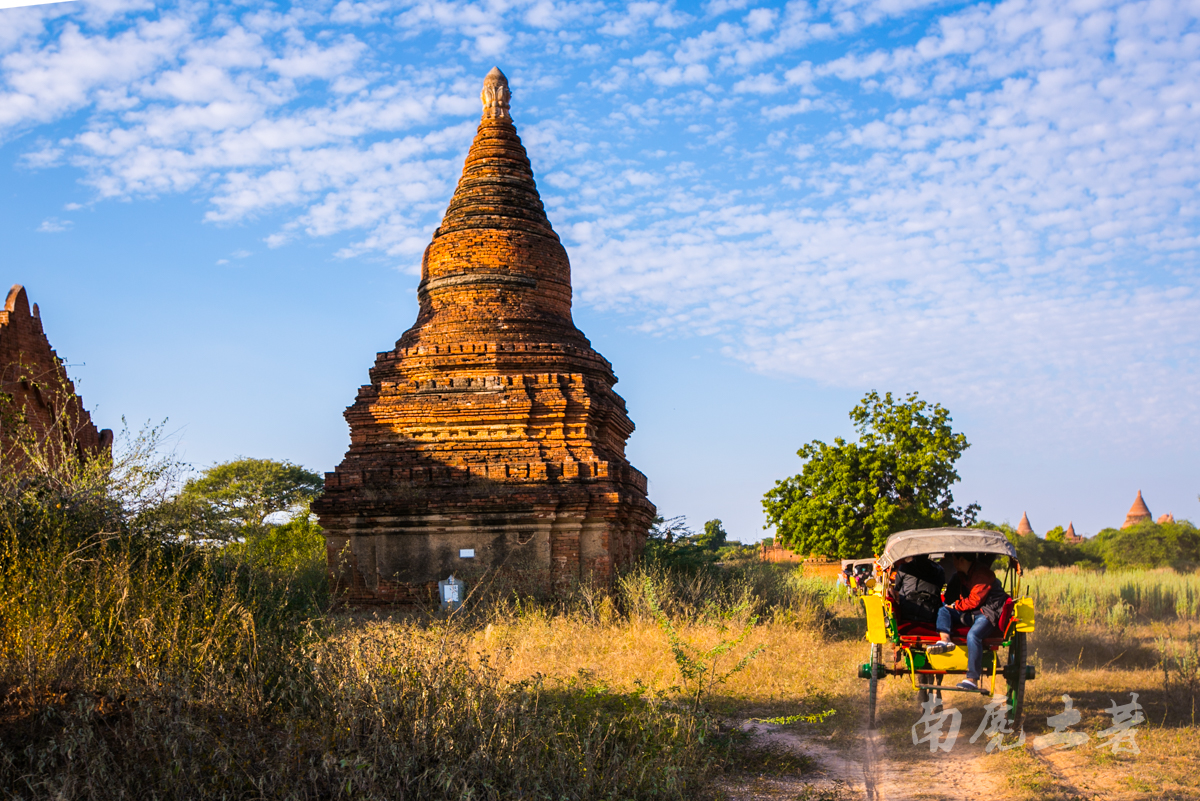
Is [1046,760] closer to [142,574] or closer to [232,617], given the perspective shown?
[232,617]

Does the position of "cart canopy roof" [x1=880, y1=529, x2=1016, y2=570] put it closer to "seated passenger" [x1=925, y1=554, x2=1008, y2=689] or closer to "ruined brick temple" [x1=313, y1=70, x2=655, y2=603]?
"seated passenger" [x1=925, y1=554, x2=1008, y2=689]

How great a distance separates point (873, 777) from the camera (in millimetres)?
5594

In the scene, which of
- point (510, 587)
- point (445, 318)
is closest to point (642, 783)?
point (510, 587)

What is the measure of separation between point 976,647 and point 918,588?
101cm

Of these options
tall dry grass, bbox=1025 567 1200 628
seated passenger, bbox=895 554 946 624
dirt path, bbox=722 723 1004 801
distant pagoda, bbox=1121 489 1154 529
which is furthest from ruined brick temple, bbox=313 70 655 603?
distant pagoda, bbox=1121 489 1154 529

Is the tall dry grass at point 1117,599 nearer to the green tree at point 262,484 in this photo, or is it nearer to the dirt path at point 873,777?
the dirt path at point 873,777

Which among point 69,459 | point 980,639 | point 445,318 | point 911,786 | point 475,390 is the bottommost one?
point 911,786

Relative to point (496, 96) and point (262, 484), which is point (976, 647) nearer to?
point (496, 96)

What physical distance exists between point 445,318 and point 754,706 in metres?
9.28

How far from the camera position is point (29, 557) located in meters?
5.82

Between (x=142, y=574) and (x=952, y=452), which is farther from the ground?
(x=952, y=452)

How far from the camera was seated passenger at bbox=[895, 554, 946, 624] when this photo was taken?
292 inches

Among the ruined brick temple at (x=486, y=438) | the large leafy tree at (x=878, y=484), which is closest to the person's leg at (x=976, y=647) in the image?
the ruined brick temple at (x=486, y=438)

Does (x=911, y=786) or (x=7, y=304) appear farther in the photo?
(x=7, y=304)
